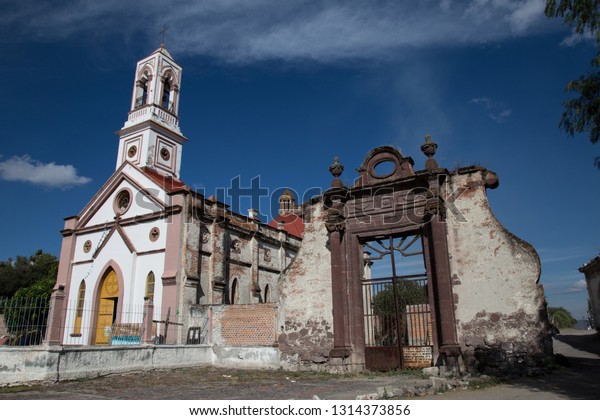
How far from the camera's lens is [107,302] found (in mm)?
23344

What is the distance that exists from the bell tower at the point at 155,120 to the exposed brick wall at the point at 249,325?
13.6 metres

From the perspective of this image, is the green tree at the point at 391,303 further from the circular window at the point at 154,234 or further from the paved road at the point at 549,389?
the circular window at the point at 154,234

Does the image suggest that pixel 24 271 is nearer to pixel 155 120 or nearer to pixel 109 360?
pixel 155 120

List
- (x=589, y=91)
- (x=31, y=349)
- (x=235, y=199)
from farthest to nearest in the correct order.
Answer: (x=235, y=199)
(x=31, y=349)
(x=589, y=91)

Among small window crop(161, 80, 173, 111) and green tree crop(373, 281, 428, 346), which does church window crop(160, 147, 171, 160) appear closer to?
small window crop(161, 80, 173, 111)

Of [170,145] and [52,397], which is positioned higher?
[170,145]

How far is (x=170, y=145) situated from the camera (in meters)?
29.2

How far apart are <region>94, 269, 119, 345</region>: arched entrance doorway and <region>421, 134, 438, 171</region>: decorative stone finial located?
54.7 feet

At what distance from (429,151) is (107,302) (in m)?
18.2

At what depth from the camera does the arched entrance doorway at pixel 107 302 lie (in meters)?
22.9

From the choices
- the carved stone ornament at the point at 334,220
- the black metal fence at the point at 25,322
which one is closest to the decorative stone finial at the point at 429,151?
the carved stone ornament at the point at 334,220

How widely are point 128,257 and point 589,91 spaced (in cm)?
2036

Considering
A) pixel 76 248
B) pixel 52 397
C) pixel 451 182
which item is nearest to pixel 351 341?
pixel 451 182
